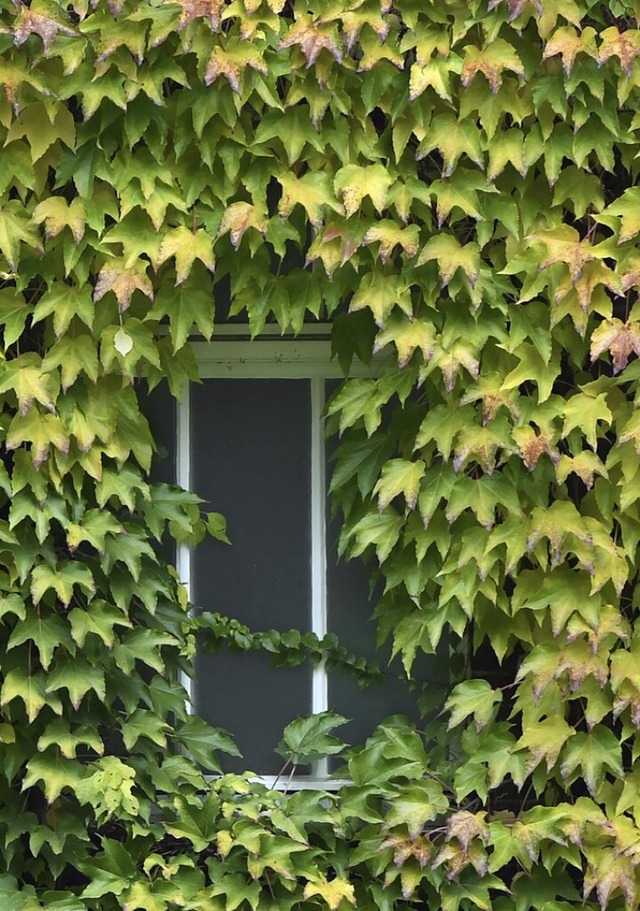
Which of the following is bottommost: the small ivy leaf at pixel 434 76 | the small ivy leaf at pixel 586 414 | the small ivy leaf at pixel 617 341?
the small ivy leaf at pixel 586 414

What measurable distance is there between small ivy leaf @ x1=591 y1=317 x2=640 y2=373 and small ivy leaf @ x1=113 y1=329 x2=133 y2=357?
1.15 metres

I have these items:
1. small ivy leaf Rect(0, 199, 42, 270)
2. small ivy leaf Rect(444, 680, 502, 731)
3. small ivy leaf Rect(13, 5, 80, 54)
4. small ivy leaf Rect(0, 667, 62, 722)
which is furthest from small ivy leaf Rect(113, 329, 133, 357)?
small ivy leaf Rect(444, 680, 502, 731)

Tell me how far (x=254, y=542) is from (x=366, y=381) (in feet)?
1.99

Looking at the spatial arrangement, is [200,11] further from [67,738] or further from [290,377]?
[67,738]

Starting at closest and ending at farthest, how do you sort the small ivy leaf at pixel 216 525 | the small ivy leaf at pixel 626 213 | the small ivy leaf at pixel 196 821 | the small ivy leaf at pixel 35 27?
1. the small ivy leaf at pixel 35 27
2. the small ivy leaf at pixel 626 213
3. the small ivy leaf at pixel 196 821
4. the small ivy leaf at pixel 216 525

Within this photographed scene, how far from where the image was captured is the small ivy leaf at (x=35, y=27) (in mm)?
3225

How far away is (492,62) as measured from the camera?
10.9 ft

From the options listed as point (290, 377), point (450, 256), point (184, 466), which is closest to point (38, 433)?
point (184, 466)

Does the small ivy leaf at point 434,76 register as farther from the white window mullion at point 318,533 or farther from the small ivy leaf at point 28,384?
the small ivy leaf at point 28,384

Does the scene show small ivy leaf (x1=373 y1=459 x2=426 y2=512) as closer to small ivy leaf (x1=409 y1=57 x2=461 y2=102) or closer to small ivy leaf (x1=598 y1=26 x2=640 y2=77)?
small ivy leaf (x1=409 y1=57 x2=461 y2=102)

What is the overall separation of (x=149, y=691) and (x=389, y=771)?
0.66m

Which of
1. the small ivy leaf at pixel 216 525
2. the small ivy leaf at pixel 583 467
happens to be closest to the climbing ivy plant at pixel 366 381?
the small ivy leaf at pixel 583 467

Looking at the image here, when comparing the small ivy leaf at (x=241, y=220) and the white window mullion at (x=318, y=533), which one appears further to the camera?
the white window mullion at (x=318, y=533)

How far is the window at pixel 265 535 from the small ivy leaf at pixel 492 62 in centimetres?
86
